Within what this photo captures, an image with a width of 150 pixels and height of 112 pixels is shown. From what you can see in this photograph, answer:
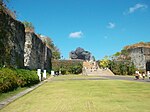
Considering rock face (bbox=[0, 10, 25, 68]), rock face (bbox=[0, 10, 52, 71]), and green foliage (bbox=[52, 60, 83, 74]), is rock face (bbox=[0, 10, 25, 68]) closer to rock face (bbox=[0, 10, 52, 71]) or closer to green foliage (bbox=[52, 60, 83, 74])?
rock face (bbox=[0, 10, 52, 71])

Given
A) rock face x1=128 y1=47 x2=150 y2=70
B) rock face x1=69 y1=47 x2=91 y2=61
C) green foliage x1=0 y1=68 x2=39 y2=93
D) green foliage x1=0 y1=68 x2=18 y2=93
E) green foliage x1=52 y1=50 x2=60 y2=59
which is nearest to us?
green foliage x1=0 y1=68 x2=18 y2=93

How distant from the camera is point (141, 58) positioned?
45375mm

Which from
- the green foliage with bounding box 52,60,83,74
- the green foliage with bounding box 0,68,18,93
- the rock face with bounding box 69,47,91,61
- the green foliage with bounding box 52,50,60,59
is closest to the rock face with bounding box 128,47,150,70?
the green foliage with bounding box 52,60,83,74

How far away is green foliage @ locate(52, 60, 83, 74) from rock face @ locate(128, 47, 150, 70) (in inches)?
426

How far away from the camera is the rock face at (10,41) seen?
14406mm

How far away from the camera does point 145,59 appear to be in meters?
44.8

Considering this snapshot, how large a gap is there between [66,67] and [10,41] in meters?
35.9

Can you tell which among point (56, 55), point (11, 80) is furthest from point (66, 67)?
point (11, 80)

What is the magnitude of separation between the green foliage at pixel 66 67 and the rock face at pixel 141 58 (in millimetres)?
10814

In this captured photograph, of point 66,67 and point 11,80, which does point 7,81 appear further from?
point 66,67

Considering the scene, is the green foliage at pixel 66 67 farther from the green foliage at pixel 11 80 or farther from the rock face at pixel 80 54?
the rock face at pixel 80 54

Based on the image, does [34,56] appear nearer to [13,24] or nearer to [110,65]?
[13,24]

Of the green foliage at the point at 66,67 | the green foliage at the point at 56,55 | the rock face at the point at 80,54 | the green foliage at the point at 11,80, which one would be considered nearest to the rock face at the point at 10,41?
the green foliage at the point at 11,80

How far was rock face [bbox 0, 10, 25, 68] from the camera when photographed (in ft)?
47.3
